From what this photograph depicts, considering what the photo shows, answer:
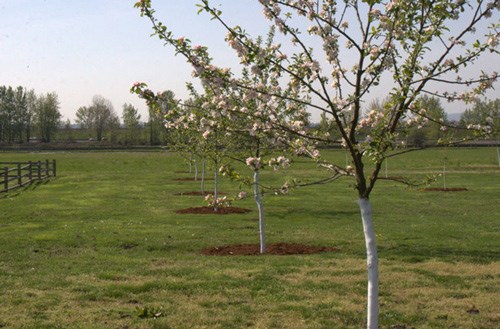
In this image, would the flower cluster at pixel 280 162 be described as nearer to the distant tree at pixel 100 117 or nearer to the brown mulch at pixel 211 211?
the brown mulch at pixel 211 211

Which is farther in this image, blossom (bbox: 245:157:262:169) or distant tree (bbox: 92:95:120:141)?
distant tree (bbox: 92:95:120:141)

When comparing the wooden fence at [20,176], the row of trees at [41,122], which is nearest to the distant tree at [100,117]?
the row of trees at [41,122]

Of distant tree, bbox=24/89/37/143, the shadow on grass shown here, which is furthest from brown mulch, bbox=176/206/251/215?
distant tree, bbox=24/89/37/143

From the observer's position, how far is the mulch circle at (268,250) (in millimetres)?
14758

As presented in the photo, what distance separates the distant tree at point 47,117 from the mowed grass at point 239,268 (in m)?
102

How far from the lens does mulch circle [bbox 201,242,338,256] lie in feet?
48.4

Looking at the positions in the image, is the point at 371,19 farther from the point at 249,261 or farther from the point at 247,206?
the point at 247,206

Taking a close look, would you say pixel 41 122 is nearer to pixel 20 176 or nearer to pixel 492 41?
pixel 20 176

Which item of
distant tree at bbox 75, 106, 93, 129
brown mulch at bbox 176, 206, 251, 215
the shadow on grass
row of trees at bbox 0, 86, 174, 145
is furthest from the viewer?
distant tree at bbox 75, 106, 93, 129

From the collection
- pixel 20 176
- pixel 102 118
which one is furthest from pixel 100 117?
pixel 20 176

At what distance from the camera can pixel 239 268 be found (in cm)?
1238

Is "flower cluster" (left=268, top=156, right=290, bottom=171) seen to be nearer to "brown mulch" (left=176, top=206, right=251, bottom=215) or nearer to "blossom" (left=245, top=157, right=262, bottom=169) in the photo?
"blossom" (left=245, top=157, right=262, bottom=169)

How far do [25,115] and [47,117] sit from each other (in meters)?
8.13

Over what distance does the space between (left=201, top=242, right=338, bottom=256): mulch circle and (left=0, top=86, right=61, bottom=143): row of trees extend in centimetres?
11498
